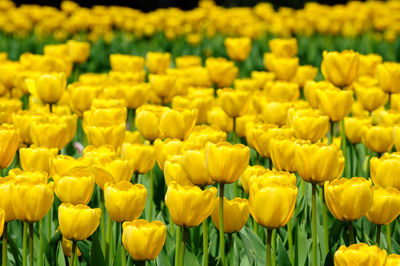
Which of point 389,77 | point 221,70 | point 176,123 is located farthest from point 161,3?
point 176,123

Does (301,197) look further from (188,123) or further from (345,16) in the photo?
(345,16)

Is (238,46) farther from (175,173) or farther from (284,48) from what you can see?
(175,173)

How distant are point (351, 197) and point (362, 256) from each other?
31 cm

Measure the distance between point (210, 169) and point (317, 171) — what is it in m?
0.36

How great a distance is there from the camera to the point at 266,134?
110 inches

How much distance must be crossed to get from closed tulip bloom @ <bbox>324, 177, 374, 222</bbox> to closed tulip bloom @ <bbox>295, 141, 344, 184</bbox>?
88 millimetres

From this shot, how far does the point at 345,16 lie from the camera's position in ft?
28.7

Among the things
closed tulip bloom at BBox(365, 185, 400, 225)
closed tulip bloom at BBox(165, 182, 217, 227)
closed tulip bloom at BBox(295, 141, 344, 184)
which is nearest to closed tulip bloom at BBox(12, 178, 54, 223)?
closed tulip bloom at BBox(165, 182, 217, 227)

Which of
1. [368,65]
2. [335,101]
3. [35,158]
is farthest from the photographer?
[368,65]

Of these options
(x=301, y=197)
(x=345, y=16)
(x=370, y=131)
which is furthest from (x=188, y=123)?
(x=345, y=16)

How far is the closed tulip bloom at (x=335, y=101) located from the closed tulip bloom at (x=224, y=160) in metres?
0.94

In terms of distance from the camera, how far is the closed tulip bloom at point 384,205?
2.11 metres

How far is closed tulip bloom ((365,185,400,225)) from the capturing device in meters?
Answer: 2.11

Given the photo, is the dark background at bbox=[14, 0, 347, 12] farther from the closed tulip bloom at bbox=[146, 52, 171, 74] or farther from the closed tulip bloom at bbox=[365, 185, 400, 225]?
the closed tulip bloom at bbox=[365, 185, 400, 225]
